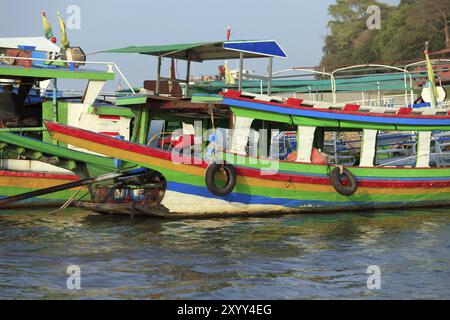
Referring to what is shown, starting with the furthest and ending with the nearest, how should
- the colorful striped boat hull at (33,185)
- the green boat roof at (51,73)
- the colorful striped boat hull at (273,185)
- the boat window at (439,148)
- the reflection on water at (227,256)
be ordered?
the boat window at (439,148) < the colorful striped boat hull at (33,185) < the green boat roof at (51,73) < the colorful striped boat hull at (273,185) < the reflection on water at (227,256)

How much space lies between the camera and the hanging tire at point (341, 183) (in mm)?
15781

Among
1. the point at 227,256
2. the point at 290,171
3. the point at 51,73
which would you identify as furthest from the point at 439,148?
the point at 51,73

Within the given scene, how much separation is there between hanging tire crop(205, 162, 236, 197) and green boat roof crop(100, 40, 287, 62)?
2466 mm

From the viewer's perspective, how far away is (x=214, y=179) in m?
14.8

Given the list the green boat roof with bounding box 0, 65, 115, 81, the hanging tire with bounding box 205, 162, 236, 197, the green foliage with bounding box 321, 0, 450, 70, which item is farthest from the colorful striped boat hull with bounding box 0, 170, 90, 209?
the green foliage with bounding box 321, 0, 450, 70

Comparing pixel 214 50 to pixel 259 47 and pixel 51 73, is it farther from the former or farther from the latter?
pixel 51 73

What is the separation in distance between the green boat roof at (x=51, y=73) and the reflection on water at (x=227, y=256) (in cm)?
315

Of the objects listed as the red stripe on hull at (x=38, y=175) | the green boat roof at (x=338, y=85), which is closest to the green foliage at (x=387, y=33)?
the green boat roof at (x=338, y=85)

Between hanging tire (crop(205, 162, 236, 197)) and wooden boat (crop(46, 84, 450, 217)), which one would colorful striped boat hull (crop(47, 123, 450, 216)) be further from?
hanging tire (crop(205, 162, 236, 197))

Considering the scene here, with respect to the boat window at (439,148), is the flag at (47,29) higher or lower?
higher

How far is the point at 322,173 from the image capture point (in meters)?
15.8

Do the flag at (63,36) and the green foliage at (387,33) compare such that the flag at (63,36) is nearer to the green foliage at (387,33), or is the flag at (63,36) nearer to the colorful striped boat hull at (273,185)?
the colorful striped boat hull at (273,185)

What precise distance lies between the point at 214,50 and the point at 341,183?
391cm
